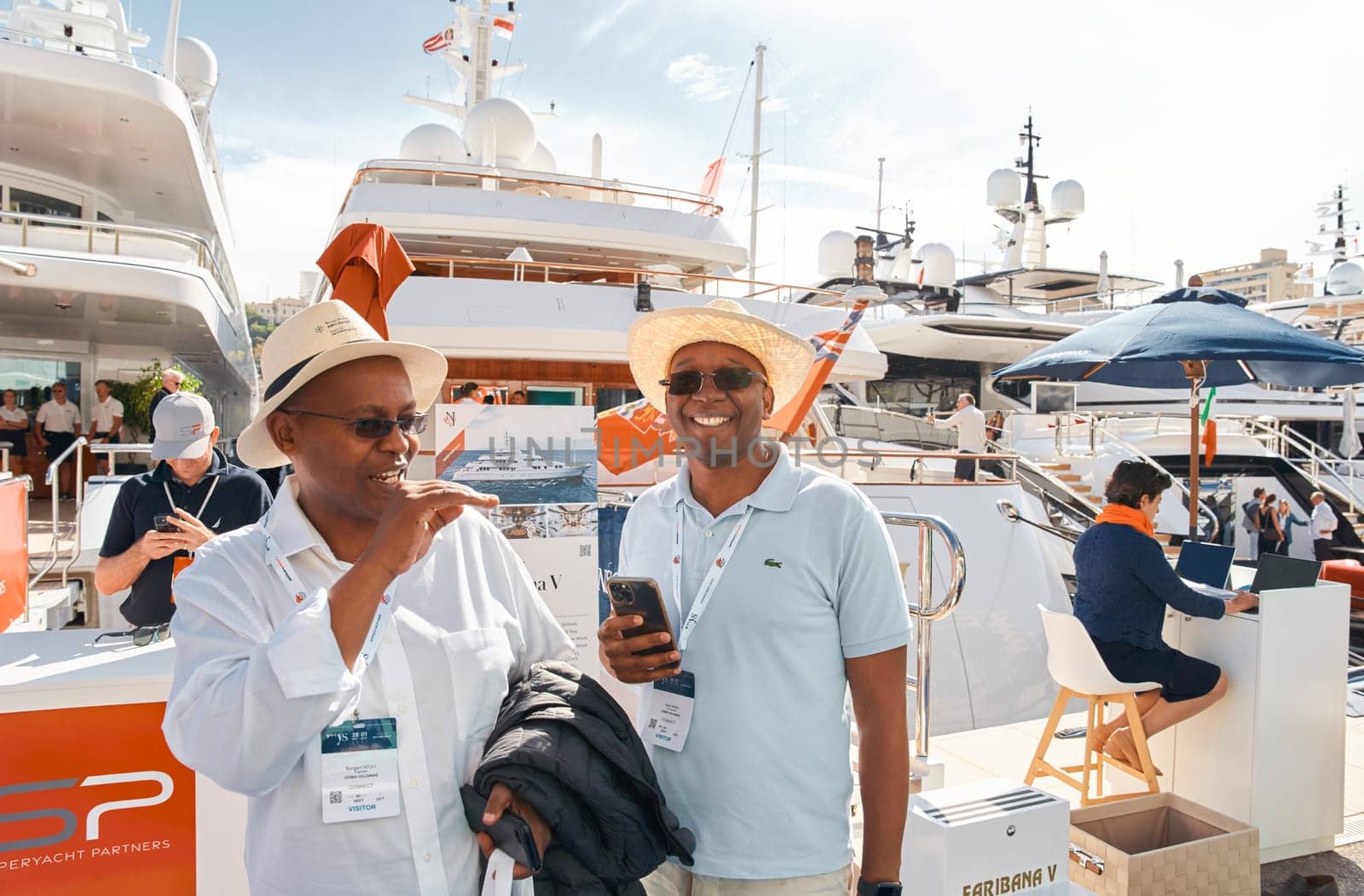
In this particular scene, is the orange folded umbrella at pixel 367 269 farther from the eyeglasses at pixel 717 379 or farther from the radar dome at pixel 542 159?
the radar dome at pixel 542 159

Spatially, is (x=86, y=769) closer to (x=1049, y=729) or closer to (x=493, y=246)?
(x=1049, y=729)

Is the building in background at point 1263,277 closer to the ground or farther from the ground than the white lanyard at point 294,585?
farther from the ground

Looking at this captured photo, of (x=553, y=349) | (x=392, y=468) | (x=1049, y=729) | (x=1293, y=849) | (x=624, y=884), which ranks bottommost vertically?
(x=1293, y=849)

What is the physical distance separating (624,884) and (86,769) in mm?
1665

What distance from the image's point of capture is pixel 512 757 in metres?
1.34

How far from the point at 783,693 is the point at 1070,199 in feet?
108

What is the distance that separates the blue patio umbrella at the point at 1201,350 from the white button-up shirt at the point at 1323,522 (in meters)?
10.4

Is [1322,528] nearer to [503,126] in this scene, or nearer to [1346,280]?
[503,126]

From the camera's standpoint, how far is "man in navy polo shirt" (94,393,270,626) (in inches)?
120

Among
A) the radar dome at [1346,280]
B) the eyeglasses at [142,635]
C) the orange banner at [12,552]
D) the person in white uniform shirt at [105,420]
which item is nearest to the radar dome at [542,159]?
the person in white uniform shirt at [105,420]

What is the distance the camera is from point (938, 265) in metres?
27.6

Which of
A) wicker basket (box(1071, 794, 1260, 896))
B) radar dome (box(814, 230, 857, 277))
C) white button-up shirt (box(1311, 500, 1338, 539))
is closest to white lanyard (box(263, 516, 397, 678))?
wicker basket (box(1071, 794, 1260, 896))

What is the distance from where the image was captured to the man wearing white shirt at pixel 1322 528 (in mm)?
13562

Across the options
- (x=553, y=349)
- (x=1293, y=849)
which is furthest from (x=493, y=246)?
(x=1293, y=849)
